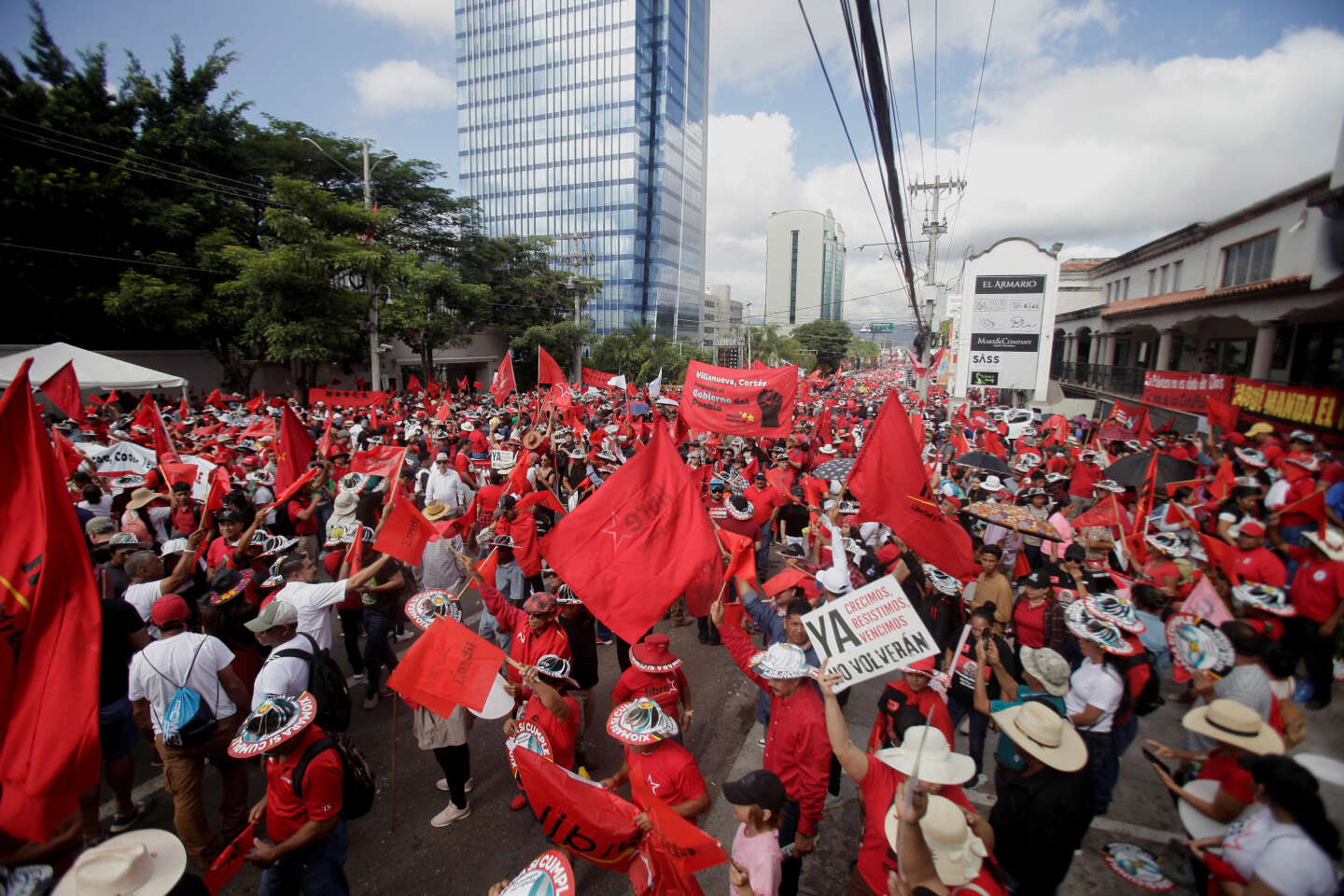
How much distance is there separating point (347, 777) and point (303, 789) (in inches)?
8.9

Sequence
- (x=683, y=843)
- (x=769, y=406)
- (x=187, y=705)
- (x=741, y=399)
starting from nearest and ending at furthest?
(x=683, y=843) < (x=187, y=705) < (x=769, y=406) < (x=741, y=399)

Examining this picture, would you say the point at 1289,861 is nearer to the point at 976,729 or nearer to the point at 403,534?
the point at 976,729

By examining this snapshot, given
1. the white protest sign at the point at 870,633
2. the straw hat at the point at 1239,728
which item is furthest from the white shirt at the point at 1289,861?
the white protest sign at the point at 870,633

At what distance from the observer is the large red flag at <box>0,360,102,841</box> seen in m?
2.44

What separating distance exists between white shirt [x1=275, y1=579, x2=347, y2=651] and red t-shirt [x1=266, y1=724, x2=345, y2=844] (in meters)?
1.58

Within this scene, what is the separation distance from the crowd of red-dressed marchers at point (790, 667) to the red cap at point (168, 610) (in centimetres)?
1

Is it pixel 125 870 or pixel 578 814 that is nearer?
pixel 125 870

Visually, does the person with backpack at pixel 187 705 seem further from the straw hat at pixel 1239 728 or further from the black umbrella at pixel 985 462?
the black umbrella at pixel 985 462

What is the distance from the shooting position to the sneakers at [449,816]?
4195mm

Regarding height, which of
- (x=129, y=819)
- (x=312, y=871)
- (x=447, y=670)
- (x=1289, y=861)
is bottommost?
(x=129, y=819)

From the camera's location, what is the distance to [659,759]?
314cm

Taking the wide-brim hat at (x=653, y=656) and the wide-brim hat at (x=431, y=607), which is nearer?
the wide-brim hat at (x=653, y=656)

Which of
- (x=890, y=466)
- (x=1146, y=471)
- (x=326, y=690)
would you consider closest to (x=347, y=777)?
(x=326, y=690)

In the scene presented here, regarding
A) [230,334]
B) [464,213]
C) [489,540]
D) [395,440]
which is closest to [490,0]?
[464,213]
